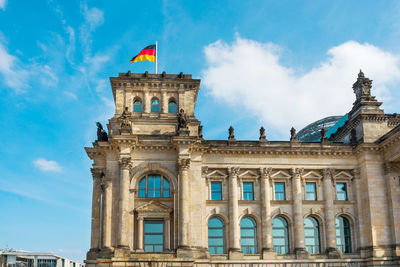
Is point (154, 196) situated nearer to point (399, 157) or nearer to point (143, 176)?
point (143, 176)

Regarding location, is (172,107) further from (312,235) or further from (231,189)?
(312,235)

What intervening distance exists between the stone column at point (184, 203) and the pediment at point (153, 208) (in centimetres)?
162

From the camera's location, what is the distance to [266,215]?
45.3m

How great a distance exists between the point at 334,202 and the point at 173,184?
1545 cm

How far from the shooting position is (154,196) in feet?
145

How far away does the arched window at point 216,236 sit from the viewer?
4475 centimetres

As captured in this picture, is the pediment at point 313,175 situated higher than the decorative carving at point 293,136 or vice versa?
the decorative carving at point 293,136

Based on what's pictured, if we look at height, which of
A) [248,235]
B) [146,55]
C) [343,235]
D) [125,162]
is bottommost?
[343,235]

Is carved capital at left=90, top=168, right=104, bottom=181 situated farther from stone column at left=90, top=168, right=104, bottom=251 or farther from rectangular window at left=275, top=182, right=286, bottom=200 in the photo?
rectangular window at left=275, top=182, right=286, bottom=200

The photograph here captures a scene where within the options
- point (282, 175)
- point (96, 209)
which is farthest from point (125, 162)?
point (282, 175)

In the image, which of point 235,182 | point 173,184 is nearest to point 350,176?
point 235,182

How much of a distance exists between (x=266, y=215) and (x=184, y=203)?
804 centimetres

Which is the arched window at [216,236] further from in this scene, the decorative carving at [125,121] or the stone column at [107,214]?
the decorative carving at [125,121]

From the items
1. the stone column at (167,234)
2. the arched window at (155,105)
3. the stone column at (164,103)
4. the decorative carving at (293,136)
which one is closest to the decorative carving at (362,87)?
the decorative carving at (293,136)
